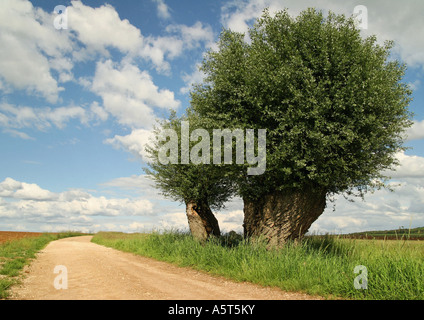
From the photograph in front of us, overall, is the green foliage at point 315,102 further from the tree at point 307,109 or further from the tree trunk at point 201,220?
the tree trunk at point 201,220

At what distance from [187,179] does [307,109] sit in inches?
424

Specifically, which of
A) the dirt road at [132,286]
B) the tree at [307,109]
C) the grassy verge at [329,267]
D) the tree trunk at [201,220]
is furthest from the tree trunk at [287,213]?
the tree trunk at [201,220]

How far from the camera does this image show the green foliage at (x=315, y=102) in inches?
578

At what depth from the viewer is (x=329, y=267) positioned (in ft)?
36.7

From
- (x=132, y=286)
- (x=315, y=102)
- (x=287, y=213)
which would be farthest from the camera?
(x=287, y=213)

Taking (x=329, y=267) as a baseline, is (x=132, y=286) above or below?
below

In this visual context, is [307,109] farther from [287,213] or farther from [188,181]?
[188,181]

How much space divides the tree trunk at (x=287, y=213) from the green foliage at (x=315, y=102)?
2.96 feet

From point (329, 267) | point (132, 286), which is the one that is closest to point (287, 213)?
point (329, 267)

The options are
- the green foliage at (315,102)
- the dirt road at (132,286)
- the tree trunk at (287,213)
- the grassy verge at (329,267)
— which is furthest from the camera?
the tree trunk at (287,213)

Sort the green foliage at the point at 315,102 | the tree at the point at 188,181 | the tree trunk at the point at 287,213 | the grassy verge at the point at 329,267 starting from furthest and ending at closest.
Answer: the tree at the point at 188,181
the tree trunk at the point at 287,213
the green foliage at the point at 315,102
the grassy verge at the point at 329,267

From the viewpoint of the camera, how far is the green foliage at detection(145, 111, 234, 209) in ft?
72.3
